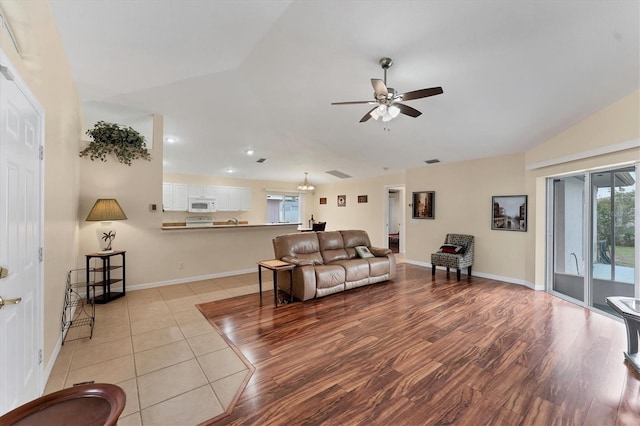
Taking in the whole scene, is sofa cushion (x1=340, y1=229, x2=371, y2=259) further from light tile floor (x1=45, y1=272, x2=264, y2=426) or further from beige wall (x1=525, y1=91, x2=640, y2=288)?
beige wall (x1=525, y1=91, x2=640, y2=288)

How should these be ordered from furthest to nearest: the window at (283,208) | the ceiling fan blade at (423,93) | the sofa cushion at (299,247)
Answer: the window at (283,208) < the sofa cushion at (299,247) < the ceiling fan blade at (423,93)

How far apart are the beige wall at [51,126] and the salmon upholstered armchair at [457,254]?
18.7ft

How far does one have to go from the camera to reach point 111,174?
4211 millimetres

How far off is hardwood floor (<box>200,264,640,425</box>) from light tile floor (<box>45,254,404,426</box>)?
7.5 inches

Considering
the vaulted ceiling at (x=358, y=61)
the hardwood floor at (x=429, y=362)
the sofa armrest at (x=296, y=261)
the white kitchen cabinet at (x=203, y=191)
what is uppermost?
the vaulted ceiling at (x=358, y=61)

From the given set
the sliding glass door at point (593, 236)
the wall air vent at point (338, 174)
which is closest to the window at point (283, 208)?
the wall air vent at point (338, 174)

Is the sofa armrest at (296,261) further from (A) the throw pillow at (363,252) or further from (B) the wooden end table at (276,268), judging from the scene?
(A) the throw pillow at (363,252)

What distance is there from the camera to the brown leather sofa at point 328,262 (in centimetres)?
404

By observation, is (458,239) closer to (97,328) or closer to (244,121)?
(244,121)

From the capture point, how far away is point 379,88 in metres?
2.62

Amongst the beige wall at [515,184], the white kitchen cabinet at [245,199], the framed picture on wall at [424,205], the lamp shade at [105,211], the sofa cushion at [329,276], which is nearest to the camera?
the beige wall at [515,184]

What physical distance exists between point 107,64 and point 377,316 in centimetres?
433

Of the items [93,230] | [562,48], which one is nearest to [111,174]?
[93,230]

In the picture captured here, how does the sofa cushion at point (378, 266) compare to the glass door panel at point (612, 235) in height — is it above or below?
below
